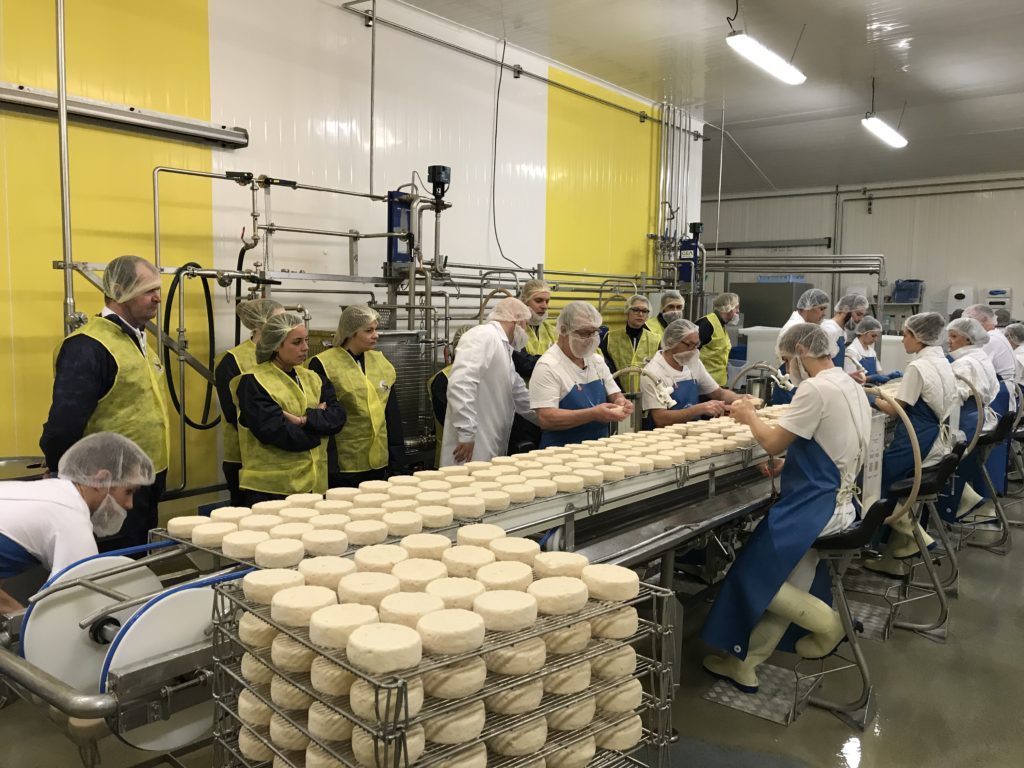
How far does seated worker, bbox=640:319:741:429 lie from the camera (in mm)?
3793

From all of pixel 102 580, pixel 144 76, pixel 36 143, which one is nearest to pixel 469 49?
pixel 144 76

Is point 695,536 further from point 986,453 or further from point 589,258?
point 589,258

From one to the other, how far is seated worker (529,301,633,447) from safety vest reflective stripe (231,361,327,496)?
993 mm

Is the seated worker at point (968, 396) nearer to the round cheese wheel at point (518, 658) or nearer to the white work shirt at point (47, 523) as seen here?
the round cheese wheel at point (518, 658)

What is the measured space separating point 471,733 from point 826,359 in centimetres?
219

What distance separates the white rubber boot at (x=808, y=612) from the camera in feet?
8.83

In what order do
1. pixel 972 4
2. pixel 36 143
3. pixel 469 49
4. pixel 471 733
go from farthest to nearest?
pixel 469 49
pixel 972 4
pixel 36 143
pixel 471 733

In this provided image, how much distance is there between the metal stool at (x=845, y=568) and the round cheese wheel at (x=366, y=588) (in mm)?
1857

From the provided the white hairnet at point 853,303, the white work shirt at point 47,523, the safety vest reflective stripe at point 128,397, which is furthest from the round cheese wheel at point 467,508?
the white hairnet at point 853,303

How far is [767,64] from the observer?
15.4 feet

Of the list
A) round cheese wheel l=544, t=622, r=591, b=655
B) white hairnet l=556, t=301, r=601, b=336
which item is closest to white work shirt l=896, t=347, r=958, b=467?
white hairnet l=556, t=301, r=601, b=336

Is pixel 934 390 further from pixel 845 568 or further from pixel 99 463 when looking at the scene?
pixel 99 463

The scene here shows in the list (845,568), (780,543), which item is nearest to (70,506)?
(780,543)

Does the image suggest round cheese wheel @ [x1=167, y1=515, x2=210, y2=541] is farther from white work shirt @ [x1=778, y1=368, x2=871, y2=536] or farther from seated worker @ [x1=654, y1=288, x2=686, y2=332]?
seated worker @ [x1=654, y1=288, x2=686, y2=332]
